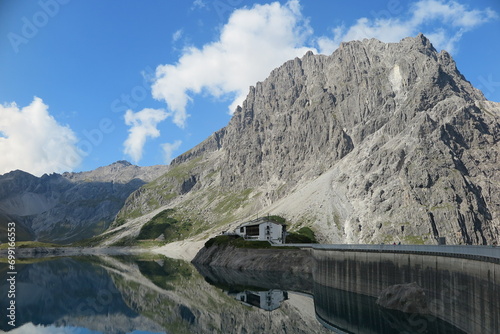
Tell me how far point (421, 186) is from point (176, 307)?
156417 millimetres

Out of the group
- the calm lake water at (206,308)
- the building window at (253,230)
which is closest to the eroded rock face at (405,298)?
the calm lake water at (206,308)

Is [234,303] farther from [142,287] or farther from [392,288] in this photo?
[142,287]

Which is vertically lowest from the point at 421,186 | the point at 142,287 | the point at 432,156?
the point at 142,287

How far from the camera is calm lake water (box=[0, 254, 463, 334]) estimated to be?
49531 mm

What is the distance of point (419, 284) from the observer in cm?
5084

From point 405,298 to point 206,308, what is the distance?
3214 cm

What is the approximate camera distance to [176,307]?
67312mm

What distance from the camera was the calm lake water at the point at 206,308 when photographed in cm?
4953

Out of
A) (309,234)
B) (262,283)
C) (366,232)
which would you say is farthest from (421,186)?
(262,283)

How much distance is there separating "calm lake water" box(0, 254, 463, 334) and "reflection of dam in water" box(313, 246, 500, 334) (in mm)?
345

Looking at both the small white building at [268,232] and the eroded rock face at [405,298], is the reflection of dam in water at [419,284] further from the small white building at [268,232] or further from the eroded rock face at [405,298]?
the small white building at [268,232]

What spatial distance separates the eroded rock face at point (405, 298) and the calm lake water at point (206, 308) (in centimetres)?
113

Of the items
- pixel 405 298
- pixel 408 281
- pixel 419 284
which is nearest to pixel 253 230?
pixel 408 281

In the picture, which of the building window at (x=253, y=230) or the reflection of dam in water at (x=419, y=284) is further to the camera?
the building window at (x=253, y=230)
